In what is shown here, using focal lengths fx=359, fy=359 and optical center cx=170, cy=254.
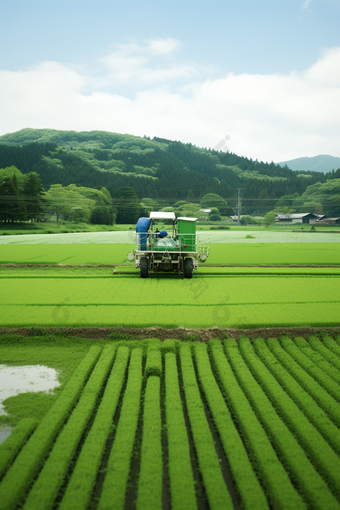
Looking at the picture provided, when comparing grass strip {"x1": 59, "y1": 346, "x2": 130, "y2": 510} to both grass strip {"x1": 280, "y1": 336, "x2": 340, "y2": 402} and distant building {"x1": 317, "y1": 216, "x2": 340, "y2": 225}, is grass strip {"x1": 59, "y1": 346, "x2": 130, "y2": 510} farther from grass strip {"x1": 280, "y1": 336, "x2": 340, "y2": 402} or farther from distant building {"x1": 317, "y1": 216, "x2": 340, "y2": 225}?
distant building {"x1": 317, "y1": 216, "x2": 340, "y2": 225}

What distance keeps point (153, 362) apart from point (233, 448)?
294 centimetres

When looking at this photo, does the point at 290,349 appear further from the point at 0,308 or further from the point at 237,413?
the point at 0,308

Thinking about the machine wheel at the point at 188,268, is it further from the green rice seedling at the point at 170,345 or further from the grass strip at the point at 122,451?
the grass strip at the point at 122,451

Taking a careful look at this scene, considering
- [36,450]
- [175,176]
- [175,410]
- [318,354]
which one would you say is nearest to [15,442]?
[36,450]

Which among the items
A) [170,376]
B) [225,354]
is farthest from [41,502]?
[225,354]

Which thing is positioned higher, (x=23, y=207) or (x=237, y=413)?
(x=23, y=207)

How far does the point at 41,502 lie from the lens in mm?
3820

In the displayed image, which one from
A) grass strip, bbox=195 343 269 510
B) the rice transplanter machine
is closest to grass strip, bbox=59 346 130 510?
grass strip, bbox=195 343 269 510

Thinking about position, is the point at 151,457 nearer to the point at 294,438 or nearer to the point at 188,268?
the point at 294,438

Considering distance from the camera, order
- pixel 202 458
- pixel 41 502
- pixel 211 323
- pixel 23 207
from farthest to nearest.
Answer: pixel 23 207 < pixel 211 323 < pixel 202 458 < pixel 41 502

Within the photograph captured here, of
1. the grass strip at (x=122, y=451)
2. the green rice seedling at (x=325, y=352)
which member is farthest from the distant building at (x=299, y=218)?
the grass strip at (x=122, y=451)

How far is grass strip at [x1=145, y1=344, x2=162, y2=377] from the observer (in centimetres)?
701

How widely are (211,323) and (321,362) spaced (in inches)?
123

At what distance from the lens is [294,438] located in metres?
4.93
